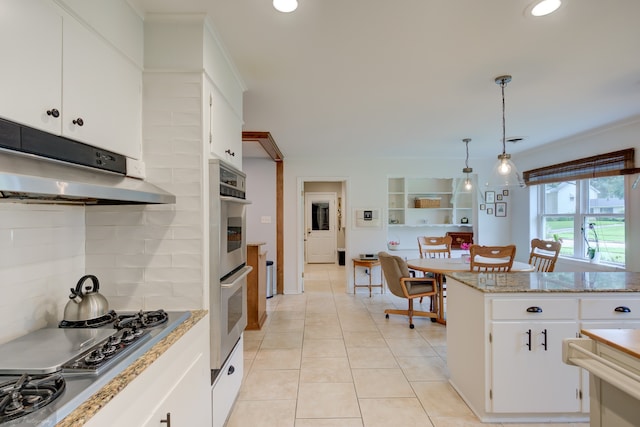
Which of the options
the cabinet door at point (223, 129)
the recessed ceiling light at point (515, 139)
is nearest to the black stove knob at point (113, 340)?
the cabinet door at point (223, 129)

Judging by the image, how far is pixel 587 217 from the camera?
13.8 feet

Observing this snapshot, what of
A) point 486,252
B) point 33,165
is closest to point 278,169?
point 486,252

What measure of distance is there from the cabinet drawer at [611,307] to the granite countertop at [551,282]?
6cm

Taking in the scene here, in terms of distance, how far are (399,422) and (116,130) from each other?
231 cm

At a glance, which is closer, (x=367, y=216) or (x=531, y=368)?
(x=531, y=368)

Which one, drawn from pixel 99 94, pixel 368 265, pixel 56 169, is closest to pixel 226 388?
pixel 56 169

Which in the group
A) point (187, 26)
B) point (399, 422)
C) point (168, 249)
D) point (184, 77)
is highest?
point (187, 26)

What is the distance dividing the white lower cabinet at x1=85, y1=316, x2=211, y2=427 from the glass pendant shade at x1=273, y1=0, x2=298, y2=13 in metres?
1.60

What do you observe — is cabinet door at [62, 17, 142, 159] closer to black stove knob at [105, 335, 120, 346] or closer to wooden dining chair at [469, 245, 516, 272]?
black stove knob at [105, 335, 120, 346]

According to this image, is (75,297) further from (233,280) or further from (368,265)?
(368,265)

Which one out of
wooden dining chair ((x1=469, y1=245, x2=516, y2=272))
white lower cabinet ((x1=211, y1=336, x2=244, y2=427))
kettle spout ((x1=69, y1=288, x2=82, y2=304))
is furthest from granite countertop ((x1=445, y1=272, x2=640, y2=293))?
kettle spout ((x1=69, y1=288, x2=82, y2=304))

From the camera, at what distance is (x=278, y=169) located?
17.4 feet

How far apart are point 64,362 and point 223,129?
138cm

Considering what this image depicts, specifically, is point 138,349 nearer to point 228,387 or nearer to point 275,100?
point 228,387
